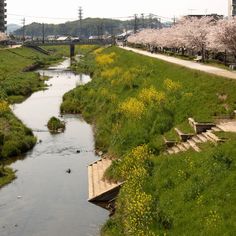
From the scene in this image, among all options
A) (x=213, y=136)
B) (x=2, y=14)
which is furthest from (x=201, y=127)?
(x=2, y=14)

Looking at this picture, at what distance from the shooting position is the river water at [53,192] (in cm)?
2222

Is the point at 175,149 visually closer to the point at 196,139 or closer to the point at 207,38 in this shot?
the point at 196,139

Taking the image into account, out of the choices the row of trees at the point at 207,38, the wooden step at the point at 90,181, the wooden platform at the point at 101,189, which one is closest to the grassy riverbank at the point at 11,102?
the wooden step at the point at 90,181

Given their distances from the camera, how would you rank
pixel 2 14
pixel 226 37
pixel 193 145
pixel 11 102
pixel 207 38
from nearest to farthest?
1. pixel 193 145
2. pixel 226 37
3. pixel 11 102
4. pixel 207 38
5. pixel 2 14

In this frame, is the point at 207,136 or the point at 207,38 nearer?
the point at 207,136

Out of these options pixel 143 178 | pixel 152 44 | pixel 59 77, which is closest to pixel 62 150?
pixel 143 178

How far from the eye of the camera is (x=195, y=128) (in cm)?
2684

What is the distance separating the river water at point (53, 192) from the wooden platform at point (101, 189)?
1.44 ft

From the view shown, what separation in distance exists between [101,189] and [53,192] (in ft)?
9.44

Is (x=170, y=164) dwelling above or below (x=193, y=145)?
below

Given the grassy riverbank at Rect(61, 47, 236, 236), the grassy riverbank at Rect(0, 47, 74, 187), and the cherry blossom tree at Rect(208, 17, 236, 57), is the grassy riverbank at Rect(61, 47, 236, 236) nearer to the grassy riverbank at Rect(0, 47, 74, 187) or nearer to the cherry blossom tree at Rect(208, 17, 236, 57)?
the grassy riverbank at Rect(0, 47, 74, 187)

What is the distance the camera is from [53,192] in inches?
1053

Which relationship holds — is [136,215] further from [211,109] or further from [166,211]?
[211,109]

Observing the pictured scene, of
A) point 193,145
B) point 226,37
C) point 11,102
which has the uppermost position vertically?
point 226,37
